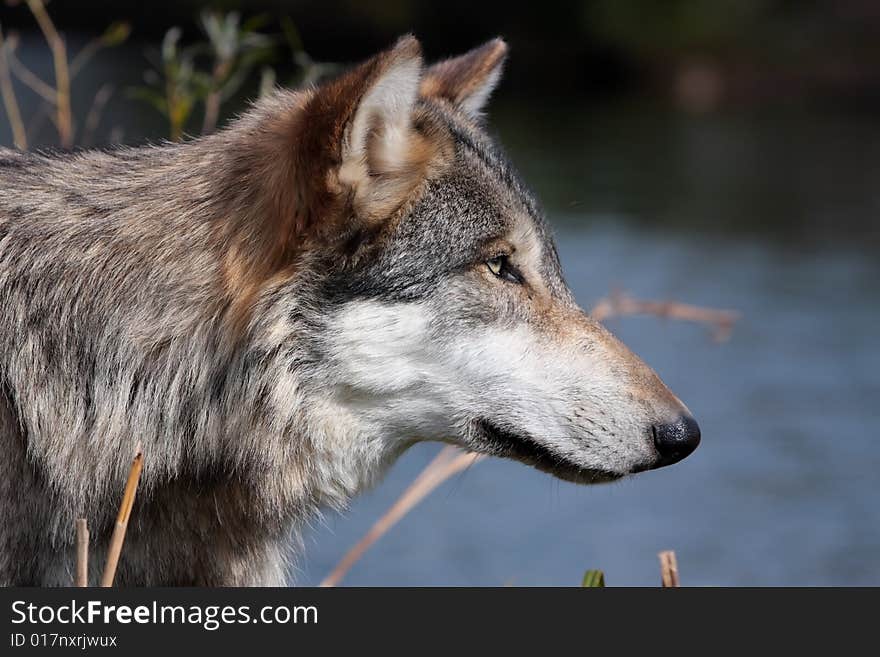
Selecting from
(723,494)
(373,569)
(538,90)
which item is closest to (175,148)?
(373,569)

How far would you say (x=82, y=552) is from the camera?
9.82 feet

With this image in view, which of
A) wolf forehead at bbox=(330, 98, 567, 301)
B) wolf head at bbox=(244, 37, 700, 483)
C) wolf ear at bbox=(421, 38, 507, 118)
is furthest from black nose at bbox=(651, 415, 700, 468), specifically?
wolf ear at bbox=(421, 38, 507, 118)

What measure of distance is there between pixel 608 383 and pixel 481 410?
1.16 ft

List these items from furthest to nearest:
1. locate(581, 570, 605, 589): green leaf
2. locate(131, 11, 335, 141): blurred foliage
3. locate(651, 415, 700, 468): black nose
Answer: locate(131, 11, 335, 141): blurred foliage → locate(581, 570, 605, 589): green leaf → locate(651, 415, 700, 468): black nose

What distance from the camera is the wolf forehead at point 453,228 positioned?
3217mm

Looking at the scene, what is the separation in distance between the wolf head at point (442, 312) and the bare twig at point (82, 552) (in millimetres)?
697

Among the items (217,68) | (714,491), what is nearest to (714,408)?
(714,491)

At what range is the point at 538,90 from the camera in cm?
3584

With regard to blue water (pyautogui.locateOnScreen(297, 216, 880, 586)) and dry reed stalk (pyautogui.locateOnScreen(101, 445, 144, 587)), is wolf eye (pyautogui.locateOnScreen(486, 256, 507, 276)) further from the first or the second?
blue water (pyautogui.locateOnScreen(297, 216, 880, 586))

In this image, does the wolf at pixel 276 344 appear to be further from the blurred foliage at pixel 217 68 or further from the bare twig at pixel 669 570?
the blurred foliage at pixel 217 68

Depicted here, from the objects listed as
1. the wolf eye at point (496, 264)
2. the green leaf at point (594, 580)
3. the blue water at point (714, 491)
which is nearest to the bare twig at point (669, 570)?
the green leaf at point (594, 580)

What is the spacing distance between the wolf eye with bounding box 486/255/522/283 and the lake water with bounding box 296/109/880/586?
0.85m

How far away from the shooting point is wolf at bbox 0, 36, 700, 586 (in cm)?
320

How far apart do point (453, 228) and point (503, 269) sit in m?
0.20
